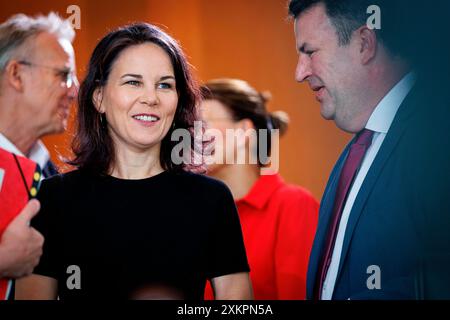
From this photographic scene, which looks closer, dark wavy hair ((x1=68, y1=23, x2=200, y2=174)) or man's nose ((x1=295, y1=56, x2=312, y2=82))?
dark wavy hair ((x1=68, y1=23, x2=200, y2=174))

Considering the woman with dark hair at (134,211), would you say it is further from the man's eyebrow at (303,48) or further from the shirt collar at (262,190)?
the shirt collar at (262,190)

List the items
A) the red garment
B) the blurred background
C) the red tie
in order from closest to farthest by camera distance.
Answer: the red tie
the blurred background
the red garment

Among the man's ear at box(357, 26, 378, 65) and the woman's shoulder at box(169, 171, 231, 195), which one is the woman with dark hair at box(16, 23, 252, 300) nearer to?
the woman's shoulder at box(169, 171, 231, 195)

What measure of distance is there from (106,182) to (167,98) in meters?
0.29

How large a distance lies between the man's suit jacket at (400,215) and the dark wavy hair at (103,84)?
53 centimetres

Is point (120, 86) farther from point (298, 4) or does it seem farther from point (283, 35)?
point (283, 35)

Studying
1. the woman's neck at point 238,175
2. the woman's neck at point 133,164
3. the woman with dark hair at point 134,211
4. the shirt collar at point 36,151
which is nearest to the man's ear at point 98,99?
the woman with dark hair at point 134,211

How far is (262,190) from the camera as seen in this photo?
2479 mm

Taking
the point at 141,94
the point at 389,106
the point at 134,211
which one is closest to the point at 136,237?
the point at 134,211

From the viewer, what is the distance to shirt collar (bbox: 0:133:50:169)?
196 centimetres

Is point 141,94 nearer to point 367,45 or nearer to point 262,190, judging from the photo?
point 367,45

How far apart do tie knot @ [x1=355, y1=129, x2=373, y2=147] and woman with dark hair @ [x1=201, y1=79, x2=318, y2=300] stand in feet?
1.72

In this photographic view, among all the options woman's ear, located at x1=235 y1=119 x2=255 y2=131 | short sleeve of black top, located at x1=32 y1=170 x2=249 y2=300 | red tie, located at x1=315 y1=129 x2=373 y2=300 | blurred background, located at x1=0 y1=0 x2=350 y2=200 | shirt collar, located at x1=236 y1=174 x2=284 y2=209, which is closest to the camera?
short sleeve of black top, located at x1=32 y1=170 x2=249 y2=300

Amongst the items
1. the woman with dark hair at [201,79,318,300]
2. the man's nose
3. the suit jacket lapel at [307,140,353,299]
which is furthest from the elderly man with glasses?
the suit jacket lapel at [307,140,353,299]
